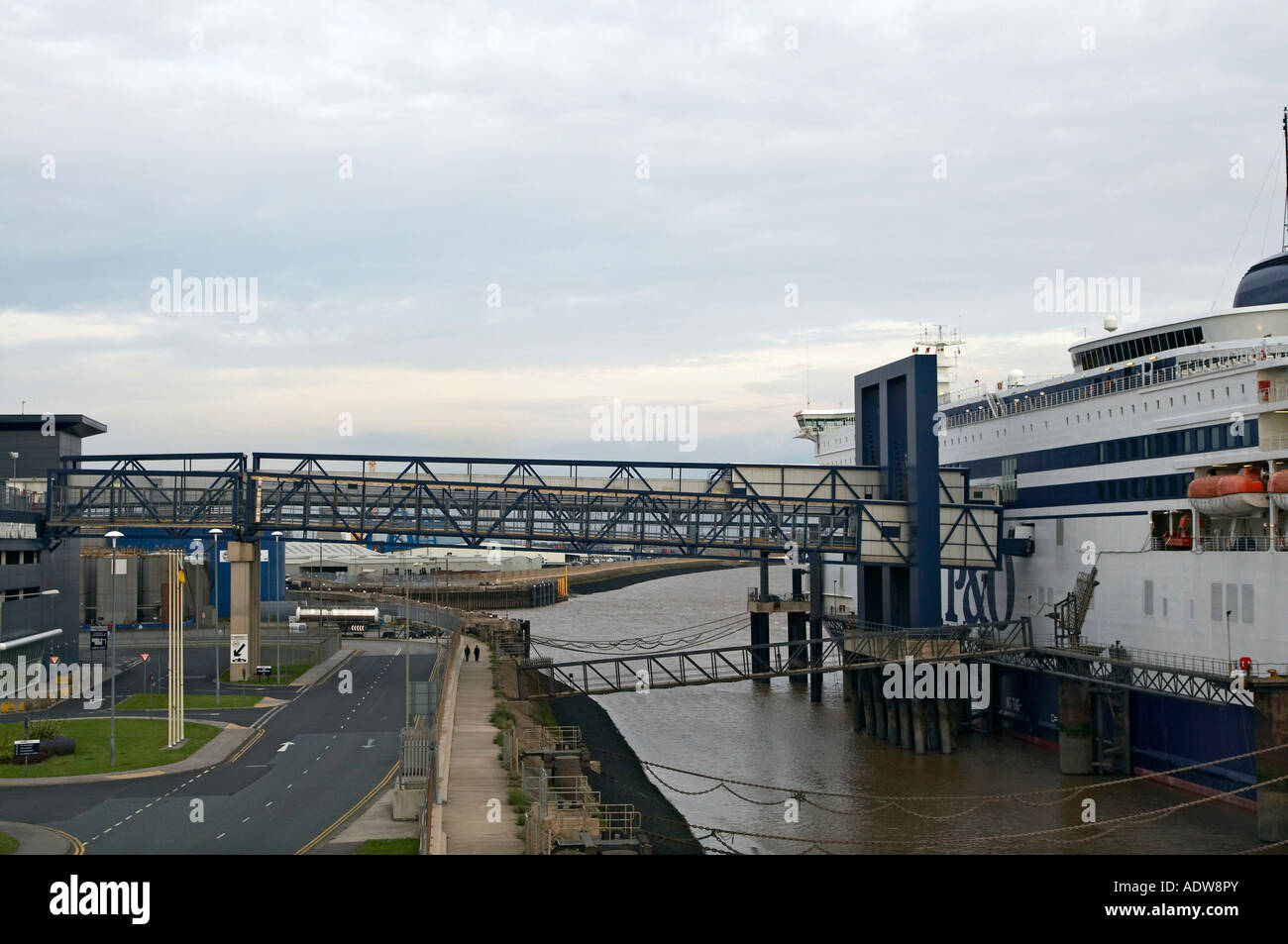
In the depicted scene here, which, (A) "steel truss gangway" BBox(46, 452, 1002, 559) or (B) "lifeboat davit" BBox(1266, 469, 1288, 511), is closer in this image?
(B) "lifeboat davit" BBox(1266, 469, 1288, 511)

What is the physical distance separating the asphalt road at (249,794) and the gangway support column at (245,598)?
36.3 feet

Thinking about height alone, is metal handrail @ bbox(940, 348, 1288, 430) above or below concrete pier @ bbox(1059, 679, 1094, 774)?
above

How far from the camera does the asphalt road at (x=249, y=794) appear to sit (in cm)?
3256

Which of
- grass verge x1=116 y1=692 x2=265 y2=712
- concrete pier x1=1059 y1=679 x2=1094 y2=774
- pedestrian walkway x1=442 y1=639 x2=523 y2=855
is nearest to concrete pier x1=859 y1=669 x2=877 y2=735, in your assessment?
concrete pier x1=1059 y1=679 x2=1094 y2=774

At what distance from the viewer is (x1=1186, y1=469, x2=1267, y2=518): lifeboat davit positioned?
39750 millimetres

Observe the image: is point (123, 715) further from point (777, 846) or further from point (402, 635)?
point (402, 635)

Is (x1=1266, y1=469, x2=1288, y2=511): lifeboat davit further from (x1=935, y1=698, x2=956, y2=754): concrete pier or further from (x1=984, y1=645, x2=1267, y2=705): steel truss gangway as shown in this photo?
(x1=935, y1=698, x2=956, y2=754): concrete pier

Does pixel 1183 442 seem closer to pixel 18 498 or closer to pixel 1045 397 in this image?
pixel 1045 397

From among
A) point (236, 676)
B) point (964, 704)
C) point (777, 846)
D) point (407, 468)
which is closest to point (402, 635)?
point (236, 676)

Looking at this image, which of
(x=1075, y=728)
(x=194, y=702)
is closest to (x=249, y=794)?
(x=194, y=702)

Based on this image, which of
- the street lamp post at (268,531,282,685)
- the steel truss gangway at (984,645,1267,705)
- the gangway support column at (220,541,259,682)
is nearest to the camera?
the steel truss gangway at (984,645,1267,705)

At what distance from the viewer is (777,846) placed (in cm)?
3900

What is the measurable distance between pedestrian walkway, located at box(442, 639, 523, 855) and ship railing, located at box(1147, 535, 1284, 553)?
86.8 ft
